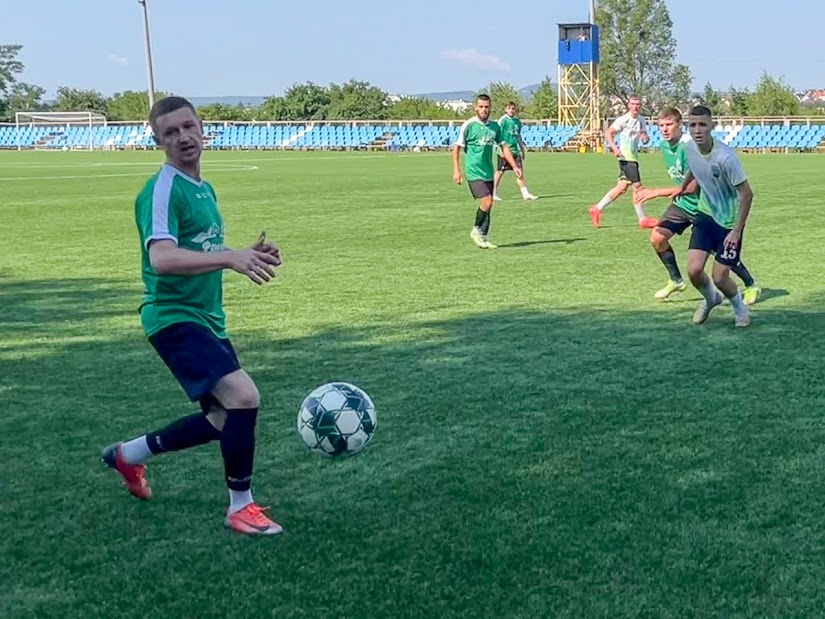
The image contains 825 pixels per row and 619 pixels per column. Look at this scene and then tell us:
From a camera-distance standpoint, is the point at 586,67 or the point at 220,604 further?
the point at 586,67

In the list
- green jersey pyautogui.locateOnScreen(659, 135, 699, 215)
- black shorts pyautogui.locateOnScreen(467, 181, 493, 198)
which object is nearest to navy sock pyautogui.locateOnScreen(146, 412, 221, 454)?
green jersey pyautogui.locateOnScreen(659, 135, 699, 215)

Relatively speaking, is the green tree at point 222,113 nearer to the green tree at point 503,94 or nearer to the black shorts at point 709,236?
the green tree at point 503,94

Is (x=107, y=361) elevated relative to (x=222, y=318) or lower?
lower

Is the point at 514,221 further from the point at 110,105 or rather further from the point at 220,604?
the point at 110,105

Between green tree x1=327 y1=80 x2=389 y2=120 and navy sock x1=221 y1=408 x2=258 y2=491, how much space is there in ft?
267

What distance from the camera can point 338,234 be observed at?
1577cm

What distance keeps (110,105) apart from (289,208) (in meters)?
88.1

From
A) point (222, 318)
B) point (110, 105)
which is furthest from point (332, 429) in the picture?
point (110, 105)

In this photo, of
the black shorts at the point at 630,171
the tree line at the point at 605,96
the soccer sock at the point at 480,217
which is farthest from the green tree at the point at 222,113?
the soccer sock at the point at 480,217

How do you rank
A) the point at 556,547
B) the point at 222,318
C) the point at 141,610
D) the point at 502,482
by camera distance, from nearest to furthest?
the point at 141,610, the point at 556,547, the point at 222,318, the point at 502,482

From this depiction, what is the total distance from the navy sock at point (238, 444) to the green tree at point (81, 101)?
104 metres

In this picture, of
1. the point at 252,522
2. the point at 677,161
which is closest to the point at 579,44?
the point at 677,161

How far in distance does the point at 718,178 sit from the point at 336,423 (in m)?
4.66

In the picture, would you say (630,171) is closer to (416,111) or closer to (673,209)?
(673,209)
